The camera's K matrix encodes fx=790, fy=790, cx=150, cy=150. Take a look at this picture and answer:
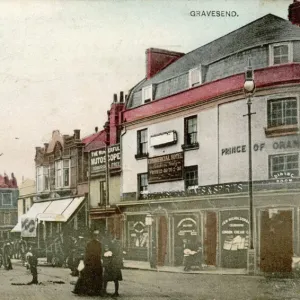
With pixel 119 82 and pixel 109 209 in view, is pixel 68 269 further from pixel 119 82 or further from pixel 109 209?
pixel 119 82

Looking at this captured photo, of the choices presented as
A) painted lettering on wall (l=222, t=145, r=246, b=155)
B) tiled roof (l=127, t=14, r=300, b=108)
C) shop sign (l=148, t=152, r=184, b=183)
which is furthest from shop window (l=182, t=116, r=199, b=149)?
tiled roof (l=127, t=14, r=300, b=108)

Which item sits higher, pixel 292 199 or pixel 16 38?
pixel 16 38

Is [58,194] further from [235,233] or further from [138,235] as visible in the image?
[235,233]

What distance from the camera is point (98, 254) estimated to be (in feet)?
22.5

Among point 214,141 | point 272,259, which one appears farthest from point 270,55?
point 272,259

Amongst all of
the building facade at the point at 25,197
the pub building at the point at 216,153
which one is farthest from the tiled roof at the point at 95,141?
the building facade at the point at 25,197

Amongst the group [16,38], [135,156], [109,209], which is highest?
[16,38]

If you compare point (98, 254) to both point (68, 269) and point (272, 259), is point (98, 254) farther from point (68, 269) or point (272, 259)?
point (272, 259)

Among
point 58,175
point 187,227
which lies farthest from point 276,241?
point 58,175

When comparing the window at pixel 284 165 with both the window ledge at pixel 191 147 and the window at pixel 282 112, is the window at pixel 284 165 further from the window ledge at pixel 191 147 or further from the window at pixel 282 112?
the window ledge at pixel 191 147

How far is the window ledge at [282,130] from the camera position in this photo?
22.3 ft

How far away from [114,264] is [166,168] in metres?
1.00

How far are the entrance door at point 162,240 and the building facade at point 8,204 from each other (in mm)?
1321

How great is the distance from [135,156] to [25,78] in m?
1.20
